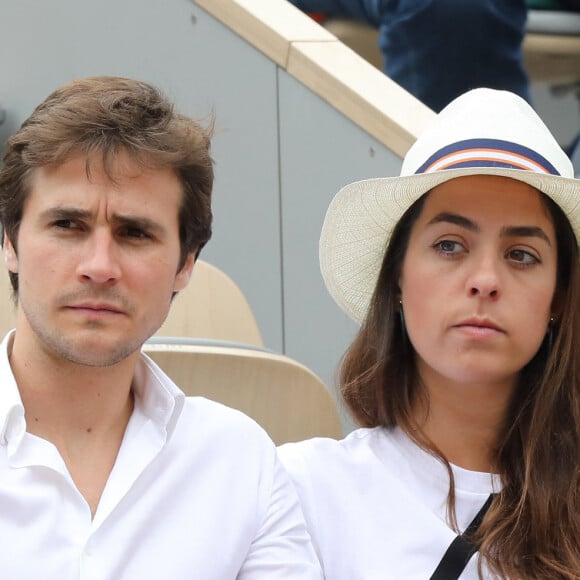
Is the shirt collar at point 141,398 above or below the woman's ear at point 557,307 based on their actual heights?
below

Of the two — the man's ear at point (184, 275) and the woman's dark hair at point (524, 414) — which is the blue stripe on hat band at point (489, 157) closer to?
the woman's dark hair at point (524, 414)

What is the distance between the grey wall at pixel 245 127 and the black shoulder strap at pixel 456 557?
4.02 ft

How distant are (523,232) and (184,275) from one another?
54 cm

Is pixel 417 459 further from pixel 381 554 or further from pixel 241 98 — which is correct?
pixel 241 98

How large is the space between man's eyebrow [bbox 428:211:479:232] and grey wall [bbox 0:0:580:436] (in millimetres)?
1065

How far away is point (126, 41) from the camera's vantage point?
368 centimetres

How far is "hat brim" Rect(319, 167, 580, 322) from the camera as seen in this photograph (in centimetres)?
234

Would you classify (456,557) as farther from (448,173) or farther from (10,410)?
(10,410)

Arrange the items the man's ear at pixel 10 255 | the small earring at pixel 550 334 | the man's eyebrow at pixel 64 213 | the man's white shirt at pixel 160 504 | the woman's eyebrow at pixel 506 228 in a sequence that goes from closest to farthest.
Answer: the man's white shirt at pixel 160 504
the man's eyebrow at pixel 64 213
the man's ear at pixel 10 255
the woman's eyebrow at pixel 506 228
the small earring at pixel 550 334

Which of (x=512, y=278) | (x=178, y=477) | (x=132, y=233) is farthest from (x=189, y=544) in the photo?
(x=512, y=278)

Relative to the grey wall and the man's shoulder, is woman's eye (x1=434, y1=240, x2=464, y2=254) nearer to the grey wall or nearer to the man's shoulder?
the man's shoulder

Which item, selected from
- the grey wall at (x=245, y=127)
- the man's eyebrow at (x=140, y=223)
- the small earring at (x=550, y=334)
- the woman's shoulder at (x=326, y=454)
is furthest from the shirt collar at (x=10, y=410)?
the grey wall at (x=245, y=127)

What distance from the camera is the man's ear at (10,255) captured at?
2.21 m

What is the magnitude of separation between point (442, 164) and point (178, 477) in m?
0.69
